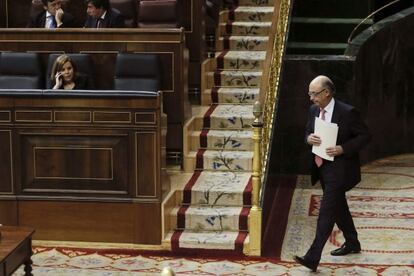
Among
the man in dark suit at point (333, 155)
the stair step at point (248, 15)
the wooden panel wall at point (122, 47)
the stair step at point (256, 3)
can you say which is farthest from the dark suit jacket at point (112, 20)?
the man in dark suit at point (333, 155)

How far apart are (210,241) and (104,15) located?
1967mm

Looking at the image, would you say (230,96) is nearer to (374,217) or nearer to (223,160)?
(223,160)

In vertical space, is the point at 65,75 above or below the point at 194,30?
below

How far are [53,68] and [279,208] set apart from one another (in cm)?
185

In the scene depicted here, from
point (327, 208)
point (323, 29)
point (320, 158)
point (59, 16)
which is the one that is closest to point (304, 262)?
point (327, 208)

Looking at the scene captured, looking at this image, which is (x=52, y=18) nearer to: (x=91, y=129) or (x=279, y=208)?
(x=91, y=129)

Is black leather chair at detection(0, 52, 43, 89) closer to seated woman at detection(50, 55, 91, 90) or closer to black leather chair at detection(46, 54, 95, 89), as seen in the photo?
black leather chair at detection(46, 54, 95, 89)

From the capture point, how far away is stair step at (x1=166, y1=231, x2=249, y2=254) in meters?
5.39

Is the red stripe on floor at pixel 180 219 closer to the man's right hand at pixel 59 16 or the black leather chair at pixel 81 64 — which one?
the black leather chair at pixel 81 64

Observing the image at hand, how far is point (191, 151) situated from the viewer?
20.6ft

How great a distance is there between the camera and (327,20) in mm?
8953

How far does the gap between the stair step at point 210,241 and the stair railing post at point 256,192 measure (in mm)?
63

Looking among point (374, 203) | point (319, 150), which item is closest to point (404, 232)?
point (374, 203)

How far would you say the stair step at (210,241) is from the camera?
5.39 meters
